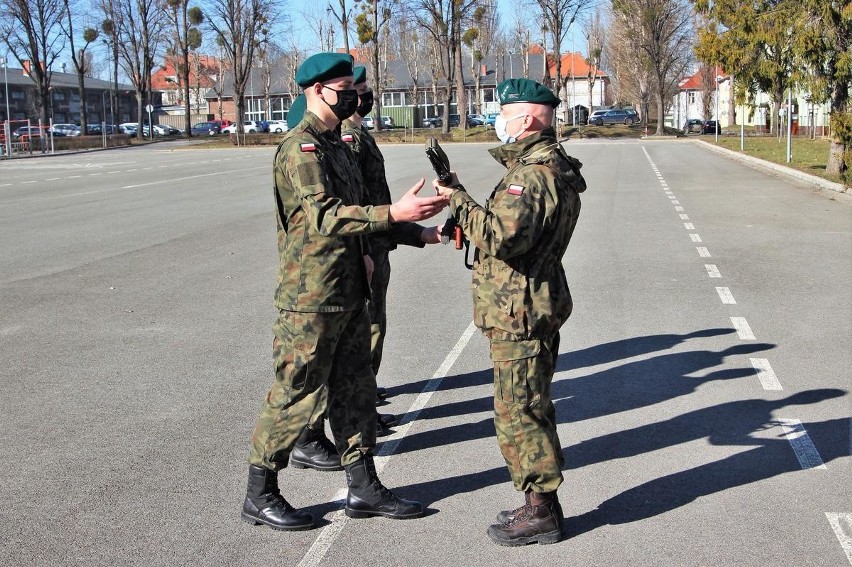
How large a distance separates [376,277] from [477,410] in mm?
1056

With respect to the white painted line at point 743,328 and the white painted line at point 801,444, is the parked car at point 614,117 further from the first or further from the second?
the white painted line at point 801,444

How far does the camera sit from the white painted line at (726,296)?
9.42 metres

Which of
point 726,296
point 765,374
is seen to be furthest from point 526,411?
point 726,296

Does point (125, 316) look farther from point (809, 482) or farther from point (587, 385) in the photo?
point (809, 482)

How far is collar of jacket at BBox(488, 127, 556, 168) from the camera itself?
3953mm

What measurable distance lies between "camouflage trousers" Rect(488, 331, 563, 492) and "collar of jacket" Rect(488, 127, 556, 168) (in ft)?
2.39

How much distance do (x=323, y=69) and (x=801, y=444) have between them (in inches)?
131

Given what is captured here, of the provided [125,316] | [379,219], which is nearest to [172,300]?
[125,316]

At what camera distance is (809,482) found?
4793 millimetres

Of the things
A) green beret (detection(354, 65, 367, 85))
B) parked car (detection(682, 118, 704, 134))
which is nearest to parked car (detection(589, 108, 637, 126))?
parked car (detection(682, 118, 704, 134))

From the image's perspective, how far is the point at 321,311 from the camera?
13.4ft

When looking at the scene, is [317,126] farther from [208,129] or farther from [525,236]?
[208,129]

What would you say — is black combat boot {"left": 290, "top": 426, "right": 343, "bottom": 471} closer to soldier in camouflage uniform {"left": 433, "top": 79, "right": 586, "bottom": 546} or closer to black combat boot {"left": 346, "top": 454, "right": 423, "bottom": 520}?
black combat boot {"left": 346, "top": 454, "right": 423, "bottom": 520}

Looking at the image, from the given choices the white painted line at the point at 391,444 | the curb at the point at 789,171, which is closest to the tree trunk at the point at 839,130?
the curb at the point at 789,171
